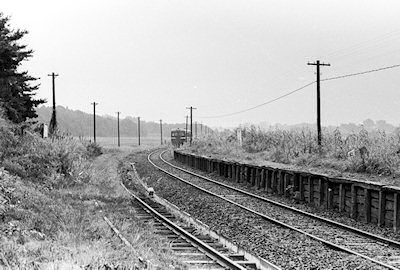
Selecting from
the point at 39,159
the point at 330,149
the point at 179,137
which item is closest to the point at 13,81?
the point at 39,159

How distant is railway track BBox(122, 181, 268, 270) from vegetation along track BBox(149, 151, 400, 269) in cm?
217

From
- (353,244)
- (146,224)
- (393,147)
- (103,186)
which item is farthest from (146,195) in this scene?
(353,244)

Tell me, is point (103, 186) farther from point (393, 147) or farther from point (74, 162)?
point (393, 147)

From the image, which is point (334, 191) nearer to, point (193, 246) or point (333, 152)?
point (333, 152)

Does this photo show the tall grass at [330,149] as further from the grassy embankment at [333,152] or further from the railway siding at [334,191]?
the railway siding at [334,191]

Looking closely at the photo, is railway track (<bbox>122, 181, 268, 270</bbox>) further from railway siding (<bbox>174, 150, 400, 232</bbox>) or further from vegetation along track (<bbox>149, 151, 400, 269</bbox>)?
railway siding (<bbox>174, 150, 400, 232</bbox>)

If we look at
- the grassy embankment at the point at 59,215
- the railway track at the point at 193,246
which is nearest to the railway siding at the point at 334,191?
the railway track at the point at 193,246

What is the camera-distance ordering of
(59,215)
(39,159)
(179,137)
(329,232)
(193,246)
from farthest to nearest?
(179,137) → (39,159) → (329,232) → (59,215) → (193,246)

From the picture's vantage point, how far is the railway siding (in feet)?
44.6

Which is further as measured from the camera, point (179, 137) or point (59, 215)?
point (179, 137)

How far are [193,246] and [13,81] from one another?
19.7 metres

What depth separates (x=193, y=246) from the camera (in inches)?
427

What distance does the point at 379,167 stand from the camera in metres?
17.8

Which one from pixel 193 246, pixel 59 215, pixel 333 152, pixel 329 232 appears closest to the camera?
pixel 193 246
